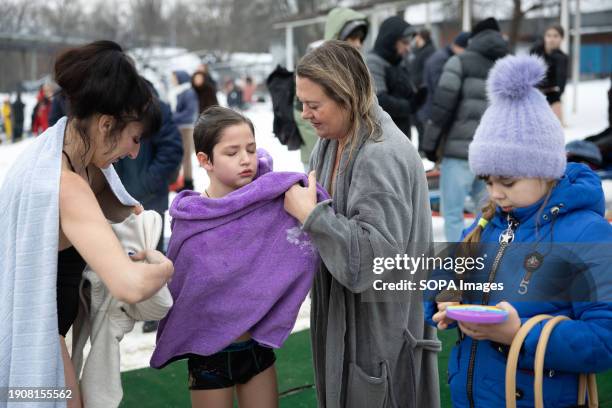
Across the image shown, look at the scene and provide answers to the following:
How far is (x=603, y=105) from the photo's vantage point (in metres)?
21.4

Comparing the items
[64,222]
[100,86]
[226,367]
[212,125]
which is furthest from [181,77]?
[64,222]

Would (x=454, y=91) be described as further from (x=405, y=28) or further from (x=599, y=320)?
(x=599, y=320)

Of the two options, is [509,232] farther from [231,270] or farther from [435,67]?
[435,67]

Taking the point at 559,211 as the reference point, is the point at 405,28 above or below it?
above

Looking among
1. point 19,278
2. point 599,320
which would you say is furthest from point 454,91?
point 19,278

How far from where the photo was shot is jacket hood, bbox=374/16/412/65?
6187 millimetres

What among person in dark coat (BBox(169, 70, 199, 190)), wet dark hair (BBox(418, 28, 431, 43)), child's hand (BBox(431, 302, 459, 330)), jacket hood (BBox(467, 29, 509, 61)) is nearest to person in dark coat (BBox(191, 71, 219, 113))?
person in dark coat (BBox(169, 70, 199, 190))

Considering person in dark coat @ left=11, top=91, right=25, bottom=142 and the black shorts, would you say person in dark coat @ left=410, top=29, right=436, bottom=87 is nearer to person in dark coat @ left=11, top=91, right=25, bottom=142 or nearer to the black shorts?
the black shorts

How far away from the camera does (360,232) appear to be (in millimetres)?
2412

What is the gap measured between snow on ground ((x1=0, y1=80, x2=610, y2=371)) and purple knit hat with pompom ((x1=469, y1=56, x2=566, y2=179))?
1.00 meters

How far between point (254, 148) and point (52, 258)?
85cm

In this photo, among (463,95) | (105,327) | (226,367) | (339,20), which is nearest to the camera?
(105,327)

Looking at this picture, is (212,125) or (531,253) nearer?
(531,253)

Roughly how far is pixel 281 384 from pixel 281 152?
4044 millimetres
